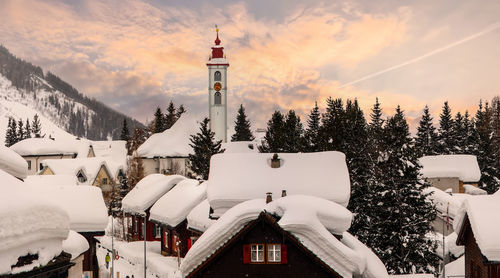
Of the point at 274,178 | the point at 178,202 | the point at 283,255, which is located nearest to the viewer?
the point at 283,255

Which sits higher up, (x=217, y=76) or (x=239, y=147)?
(x=217, y=76)

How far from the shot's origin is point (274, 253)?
68.0 feet

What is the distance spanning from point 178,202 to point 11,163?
Result: 27.0 metres

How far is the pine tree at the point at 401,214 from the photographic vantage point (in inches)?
1312

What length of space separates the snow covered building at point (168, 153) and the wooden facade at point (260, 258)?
60.1 metres

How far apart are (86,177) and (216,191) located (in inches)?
2247

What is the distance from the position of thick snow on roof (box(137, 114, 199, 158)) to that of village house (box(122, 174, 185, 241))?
3280 centimetres

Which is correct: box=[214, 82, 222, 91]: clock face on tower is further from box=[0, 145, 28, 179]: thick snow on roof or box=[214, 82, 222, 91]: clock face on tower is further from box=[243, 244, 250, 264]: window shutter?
box=[0, 145, 28, 179]: thick snow on roof

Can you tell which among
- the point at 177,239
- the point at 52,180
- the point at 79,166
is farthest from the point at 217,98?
the point at 52,180

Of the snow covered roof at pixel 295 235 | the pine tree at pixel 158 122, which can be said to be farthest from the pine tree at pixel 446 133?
the snow covered roof at pixel 295 235

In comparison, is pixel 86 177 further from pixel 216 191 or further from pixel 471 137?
pixel 471 137

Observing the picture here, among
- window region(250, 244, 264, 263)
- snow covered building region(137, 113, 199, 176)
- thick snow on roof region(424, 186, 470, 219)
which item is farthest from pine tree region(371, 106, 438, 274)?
snow covered building region(137, 113, 199, 176)

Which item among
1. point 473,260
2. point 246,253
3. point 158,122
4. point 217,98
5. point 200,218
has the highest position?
point 217,98

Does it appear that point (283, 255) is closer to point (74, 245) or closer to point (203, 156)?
point (74, 245)
